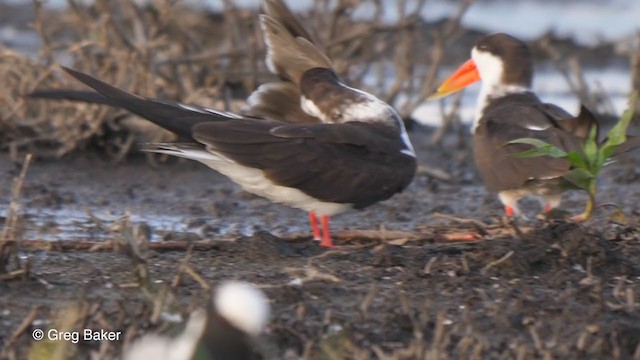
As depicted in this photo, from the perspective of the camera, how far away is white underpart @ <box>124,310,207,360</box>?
3.44 m

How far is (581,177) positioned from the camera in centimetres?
502

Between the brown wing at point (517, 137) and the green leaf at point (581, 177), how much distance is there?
0.45 m

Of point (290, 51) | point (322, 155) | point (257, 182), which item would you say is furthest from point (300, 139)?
point (290, 51)

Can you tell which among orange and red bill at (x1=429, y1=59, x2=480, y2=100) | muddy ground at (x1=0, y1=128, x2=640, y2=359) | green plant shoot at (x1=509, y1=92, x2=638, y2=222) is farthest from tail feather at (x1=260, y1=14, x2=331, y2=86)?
orange and red bill at (x1=429, y1=59, x2=480, y2=100)

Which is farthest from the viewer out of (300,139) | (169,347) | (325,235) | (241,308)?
(325,235)

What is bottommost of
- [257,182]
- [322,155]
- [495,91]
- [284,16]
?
[257,182]

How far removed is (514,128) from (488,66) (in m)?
1.05

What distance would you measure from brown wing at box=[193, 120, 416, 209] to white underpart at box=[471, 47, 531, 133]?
4.52 ft

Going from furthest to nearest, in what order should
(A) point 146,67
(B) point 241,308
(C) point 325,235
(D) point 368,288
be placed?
(A) point 146,67, (C) point 325,235, (D) point 368,288, (B) point 241,308

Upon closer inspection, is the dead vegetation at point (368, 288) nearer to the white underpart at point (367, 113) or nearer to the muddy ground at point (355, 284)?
the muddy ground at point (355, 284)

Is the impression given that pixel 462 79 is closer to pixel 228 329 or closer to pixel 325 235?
pixel 325 235

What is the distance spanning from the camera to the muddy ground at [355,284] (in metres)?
4.00

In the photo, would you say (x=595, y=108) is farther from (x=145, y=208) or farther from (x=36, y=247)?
(x=36, y=247)

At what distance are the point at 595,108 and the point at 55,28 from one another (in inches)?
161
